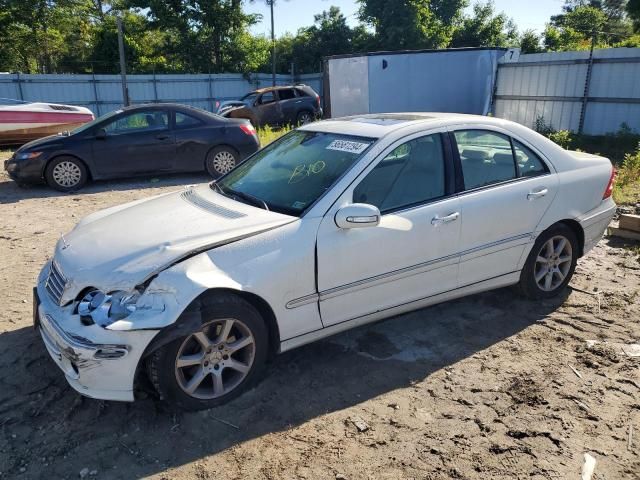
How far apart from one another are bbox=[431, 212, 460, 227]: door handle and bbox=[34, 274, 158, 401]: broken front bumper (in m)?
1.94

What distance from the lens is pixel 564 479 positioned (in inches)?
101

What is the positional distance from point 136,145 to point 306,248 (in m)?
7.07

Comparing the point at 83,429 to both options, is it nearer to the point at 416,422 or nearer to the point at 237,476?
the point at 237,476

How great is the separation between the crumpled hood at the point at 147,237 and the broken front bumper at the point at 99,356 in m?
0.26

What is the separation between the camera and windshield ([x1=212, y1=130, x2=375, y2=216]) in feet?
11.5

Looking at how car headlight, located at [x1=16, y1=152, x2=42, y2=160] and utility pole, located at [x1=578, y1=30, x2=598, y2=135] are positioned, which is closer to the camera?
car headlight, located at [x1=16, y1=152, x2=42, y2=160]

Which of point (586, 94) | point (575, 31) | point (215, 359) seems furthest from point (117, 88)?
point (575, 31)

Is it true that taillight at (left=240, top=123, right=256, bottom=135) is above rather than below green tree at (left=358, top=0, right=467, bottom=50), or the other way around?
below

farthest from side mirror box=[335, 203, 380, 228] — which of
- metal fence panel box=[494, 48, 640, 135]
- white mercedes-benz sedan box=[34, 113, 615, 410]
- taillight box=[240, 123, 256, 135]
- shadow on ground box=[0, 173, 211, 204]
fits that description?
metal fence panel box=[494, 48, 640, 135]

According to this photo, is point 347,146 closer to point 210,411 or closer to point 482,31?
point 210,411

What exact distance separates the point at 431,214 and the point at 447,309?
115 centimetres

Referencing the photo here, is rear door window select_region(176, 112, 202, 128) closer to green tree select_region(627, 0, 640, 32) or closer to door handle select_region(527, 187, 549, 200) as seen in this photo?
door handle select_region(527, 187, 549, 200)

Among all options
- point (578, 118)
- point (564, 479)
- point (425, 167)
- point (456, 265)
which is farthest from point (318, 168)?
point (578, 118)

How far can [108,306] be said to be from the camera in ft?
9.38
